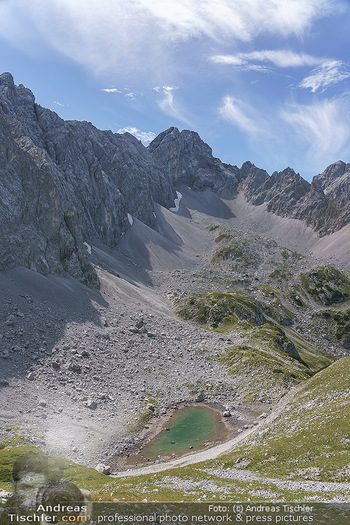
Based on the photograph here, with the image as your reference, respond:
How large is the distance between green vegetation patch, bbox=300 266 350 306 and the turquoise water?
13267 cm

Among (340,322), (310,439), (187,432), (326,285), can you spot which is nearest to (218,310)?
(187,432)

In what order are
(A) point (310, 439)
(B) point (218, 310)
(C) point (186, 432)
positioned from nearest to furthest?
(A) point (310, 439) < (C) point (186, 432) < (B) point (218, 310)

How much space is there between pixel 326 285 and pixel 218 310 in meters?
91.2

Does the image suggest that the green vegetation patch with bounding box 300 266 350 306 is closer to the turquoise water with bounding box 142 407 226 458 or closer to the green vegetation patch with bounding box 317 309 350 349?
the green vegetation patch with bounding box 317 309 350 349

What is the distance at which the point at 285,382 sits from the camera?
72375mm

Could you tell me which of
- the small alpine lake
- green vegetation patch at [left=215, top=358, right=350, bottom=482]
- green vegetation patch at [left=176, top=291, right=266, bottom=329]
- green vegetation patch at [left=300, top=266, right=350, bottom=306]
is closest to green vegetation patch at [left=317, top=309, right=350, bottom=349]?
green vegetation patch at [left=300, top=266, right=350, bottom=306]

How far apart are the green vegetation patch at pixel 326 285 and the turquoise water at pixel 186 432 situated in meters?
133

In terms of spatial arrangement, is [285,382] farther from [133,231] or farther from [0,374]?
[133,231]

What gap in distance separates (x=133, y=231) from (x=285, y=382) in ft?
436

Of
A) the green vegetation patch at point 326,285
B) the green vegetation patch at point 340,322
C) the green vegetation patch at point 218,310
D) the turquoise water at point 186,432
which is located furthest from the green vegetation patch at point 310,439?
the green vegetation patch at point 326,285

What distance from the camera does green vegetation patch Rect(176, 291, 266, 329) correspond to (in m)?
119

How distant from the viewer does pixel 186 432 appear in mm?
57719

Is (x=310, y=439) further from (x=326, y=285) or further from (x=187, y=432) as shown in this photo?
(x=326, y=285)

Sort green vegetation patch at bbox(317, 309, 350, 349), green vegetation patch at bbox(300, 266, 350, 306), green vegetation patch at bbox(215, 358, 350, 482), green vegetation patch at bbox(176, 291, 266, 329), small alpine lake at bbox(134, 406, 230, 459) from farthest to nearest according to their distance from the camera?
green vegetation patch at bbox(300, 266, 350, 306), green vegetation patch at bbox(317, 309, 350, 349), green vegetation patch at bbox(176, 291, 266, 329), small alpine lake at bbox(134, 406, 230, 459), green vegetation patch at bbox(215, 358, 350, 482)
